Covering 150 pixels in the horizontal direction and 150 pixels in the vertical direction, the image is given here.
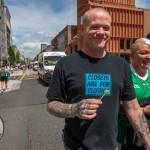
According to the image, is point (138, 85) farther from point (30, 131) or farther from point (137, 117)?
point (30, 131)

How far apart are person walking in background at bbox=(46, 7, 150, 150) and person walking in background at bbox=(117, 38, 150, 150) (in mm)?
487

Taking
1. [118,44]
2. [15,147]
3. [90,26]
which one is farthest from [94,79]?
[118,44]

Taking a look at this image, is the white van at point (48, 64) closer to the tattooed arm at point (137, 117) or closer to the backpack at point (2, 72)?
the backpack at point (2, 72)

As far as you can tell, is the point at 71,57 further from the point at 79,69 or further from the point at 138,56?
the point at 138,56

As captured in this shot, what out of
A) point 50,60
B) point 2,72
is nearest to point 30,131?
point 2,72

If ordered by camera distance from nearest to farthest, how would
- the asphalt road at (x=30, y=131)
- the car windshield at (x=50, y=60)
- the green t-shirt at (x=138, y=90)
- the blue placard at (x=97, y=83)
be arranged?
the blue placard at (x=97, y=83), the green t-shirt at (x=138, y=90), the asphalt road at (x=30, y=131), the car windshield at (x=50, y=60)

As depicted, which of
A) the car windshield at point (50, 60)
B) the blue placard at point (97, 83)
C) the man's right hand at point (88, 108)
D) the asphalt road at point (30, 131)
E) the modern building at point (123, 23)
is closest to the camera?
the man's right hand at point (88, 108)

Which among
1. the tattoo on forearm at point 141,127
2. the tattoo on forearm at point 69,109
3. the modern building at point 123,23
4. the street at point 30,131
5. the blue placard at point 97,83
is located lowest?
Result: the street at point 30,131

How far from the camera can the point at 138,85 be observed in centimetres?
264

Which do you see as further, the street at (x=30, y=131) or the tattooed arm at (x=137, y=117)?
the street at (x=30, y=131)

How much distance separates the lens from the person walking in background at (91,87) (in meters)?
2.05

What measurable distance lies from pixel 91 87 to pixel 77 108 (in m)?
0.22

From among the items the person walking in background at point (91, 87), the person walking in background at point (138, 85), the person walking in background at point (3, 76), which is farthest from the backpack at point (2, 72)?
the person walking in background at point (91, 87)

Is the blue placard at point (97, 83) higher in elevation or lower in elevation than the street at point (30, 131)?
higher
